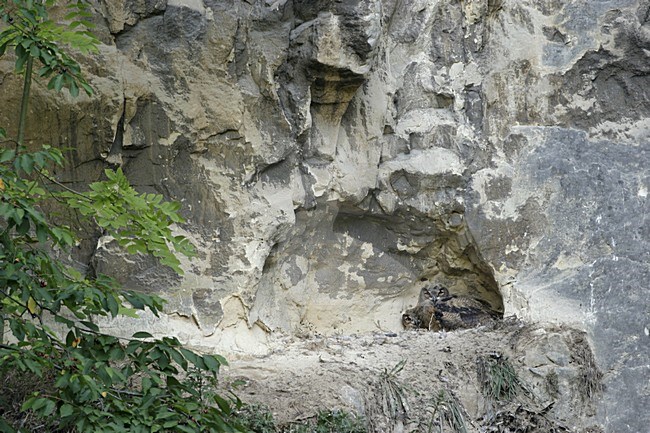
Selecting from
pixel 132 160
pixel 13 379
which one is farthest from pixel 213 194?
pixel 13 379

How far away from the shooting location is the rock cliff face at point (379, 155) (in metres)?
6.17

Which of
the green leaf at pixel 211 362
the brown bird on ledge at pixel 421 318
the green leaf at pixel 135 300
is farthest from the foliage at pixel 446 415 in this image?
the green leaf at pixel 135 300

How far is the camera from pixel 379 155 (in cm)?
696

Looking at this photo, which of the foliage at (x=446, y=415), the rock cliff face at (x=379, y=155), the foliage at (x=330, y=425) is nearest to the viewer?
the foliage at (x=330, y=425)

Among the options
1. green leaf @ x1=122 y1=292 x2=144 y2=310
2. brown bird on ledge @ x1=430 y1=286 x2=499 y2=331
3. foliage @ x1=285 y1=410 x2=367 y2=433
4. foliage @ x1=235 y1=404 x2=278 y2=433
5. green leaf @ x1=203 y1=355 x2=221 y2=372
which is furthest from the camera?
brown bird on ledge @ x1=430 y1=286 x2=499 y2=331

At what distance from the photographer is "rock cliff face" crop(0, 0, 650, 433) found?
617 centimetres

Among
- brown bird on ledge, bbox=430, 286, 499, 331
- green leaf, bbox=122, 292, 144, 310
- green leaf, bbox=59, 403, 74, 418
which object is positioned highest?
green leaf, bbox=122, 292, 144, 310

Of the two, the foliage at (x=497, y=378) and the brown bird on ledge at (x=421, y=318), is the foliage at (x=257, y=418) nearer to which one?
the foliage at (x=497, y=378)

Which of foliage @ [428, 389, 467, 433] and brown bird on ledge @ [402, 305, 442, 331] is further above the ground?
brown bird on ledge @ [402, 305, 442, 331]

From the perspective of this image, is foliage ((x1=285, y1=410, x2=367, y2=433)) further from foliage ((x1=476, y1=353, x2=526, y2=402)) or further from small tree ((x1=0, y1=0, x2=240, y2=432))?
small tree ((x1=0, y1=0, x2=240, y2=432))

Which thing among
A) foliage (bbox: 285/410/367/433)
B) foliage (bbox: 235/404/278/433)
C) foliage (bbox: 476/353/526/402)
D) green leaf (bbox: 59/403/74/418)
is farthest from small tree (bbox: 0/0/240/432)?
foliage (bbox: 476/353/526/402)

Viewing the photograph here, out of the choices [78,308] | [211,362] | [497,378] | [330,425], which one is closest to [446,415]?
[497,378]

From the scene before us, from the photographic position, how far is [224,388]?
17.2ft

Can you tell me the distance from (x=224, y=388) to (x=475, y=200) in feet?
8.40
